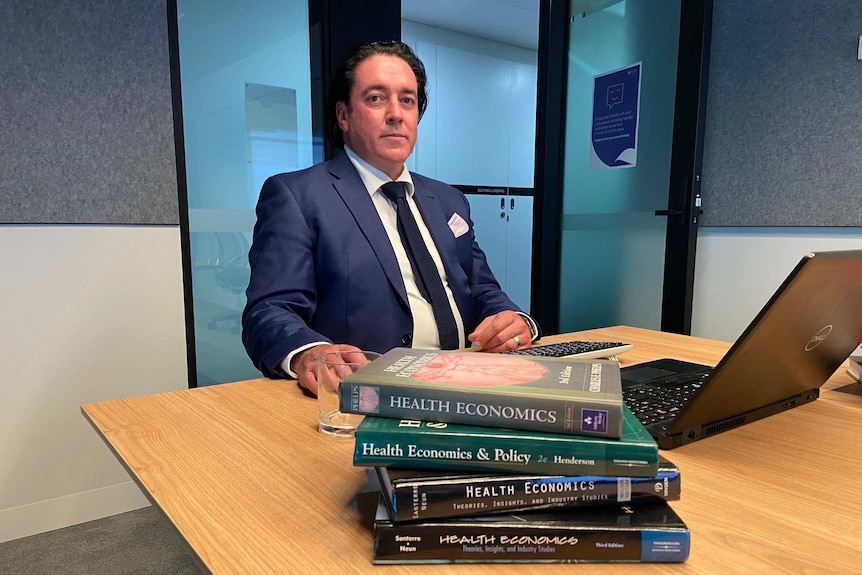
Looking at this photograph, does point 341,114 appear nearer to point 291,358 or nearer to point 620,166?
point 291,358

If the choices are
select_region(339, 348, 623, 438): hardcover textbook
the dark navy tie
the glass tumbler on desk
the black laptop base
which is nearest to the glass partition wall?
the dark navy tie

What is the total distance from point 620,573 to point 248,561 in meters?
0.26

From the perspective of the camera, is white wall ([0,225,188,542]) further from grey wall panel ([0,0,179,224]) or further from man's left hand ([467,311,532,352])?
man's left hand ([467,311,532,352])

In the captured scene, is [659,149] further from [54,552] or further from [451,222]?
[54,552]

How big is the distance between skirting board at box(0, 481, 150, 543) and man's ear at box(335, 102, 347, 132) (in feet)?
3.96

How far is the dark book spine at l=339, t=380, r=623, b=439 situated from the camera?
1.22 feet

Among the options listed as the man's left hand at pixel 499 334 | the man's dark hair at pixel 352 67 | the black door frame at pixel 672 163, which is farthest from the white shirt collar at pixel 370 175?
the black door frame at pixel 672 163

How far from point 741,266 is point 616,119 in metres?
0.89

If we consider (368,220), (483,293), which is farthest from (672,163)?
(368,220)

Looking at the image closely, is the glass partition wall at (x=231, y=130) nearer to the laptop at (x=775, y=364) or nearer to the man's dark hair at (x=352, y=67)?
the man's dark hair at (x=352, y=67)

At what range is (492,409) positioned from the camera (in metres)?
0.39

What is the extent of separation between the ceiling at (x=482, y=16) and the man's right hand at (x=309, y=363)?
301cm

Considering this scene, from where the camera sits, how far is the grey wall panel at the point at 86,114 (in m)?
1.54

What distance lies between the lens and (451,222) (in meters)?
1.38
